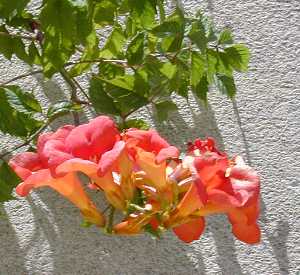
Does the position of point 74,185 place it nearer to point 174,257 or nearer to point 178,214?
point 178,214

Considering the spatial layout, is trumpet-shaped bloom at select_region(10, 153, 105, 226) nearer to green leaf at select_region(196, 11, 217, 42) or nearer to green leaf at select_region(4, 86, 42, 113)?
green leaf at select_region(4, 86, 42, 113)

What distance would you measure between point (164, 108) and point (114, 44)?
0.20 metres

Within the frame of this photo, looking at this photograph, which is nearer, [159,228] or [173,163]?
[159,228]

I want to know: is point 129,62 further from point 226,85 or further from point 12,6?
point 12,6

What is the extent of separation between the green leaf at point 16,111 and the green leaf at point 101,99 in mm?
132

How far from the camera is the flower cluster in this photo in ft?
3.50

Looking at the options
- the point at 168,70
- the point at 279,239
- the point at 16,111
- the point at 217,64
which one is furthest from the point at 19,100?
the point at 279,239

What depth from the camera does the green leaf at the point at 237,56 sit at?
1565 mm

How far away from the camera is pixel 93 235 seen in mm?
1807

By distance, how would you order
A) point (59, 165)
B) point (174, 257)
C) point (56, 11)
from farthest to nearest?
point (174, 257), point (56, 11), point (59, 165)

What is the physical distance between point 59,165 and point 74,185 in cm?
15

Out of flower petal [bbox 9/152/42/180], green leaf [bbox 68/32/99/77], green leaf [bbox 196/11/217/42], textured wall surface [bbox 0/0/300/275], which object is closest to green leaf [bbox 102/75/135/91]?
green leaf [bbox 68/32/99/77]

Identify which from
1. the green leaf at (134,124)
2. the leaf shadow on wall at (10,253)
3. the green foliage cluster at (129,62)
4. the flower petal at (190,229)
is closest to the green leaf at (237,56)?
the green foliage cluster at (129,62)

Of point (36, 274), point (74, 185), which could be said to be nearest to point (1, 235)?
point (36, 274)
